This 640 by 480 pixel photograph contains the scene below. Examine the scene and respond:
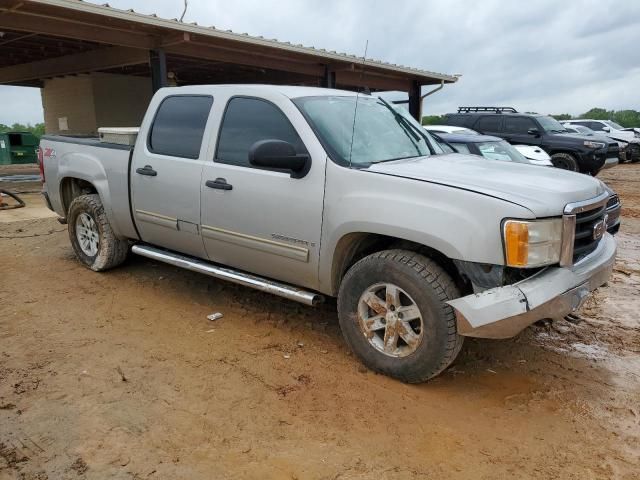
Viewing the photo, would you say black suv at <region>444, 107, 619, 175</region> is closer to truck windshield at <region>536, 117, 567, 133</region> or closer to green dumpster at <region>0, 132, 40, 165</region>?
truck windshield at <region>536, 117, 567, 133</region>

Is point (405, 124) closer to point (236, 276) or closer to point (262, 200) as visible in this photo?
point (262, 200)

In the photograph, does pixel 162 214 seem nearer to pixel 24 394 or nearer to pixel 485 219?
pixel 24 394

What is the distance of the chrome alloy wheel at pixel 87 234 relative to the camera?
18.1 feet

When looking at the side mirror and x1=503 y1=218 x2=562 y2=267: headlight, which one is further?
the side mirror

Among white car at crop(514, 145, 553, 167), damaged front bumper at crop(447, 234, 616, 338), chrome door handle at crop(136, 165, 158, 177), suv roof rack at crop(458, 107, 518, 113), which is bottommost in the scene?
damaged front bumper at crop(447, 234, 616, 338)

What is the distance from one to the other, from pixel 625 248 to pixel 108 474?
7.10 meters

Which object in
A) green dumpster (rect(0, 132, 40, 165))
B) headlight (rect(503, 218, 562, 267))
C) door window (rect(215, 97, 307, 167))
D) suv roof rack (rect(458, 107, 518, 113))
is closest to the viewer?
headlight (rect(503, 218, 562, 267))

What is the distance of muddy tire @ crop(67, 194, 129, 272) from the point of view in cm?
537

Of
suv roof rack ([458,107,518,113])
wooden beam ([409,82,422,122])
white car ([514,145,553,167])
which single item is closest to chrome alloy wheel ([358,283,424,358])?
white car ([514,145,553,167])

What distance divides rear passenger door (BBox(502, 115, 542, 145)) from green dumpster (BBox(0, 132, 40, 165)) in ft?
51.8

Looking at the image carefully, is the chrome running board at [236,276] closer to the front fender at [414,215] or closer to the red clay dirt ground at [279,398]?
→ the front fender at [414,215]

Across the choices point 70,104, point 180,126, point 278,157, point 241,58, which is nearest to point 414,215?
point 278,157

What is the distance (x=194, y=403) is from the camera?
3.13 meters

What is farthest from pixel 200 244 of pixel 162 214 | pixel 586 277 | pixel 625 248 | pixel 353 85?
pixel 353 85
